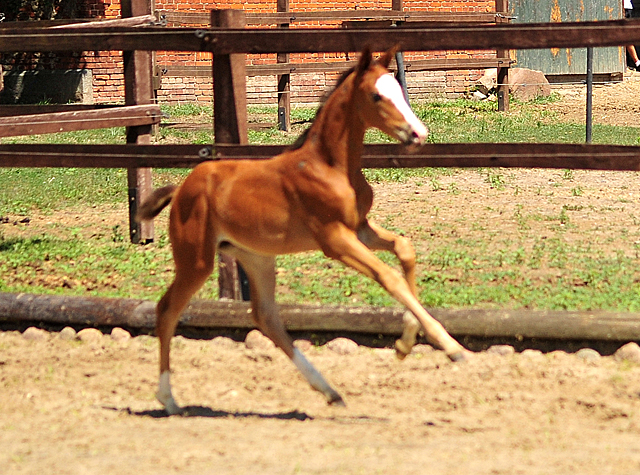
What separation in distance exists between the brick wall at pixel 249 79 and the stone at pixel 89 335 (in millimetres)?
12312

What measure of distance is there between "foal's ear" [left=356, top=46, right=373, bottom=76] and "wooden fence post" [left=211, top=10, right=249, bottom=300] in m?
1.66

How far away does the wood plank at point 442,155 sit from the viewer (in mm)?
5418

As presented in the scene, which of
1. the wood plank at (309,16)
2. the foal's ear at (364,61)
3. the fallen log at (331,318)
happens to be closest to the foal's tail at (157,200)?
the fallen log at (331,318)

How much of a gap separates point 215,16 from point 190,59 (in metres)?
12.2

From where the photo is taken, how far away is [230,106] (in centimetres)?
584

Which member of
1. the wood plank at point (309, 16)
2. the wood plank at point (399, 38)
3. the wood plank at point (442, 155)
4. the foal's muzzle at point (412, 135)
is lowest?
the wood plank at point (442, 155)

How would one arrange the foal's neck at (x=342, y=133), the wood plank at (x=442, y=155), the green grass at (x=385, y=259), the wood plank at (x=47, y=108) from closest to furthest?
the foal's neck at (x=342, y=133) → the wood plank at (x=442, y=155) → the green grass at (x=385, y=259) → the wood plank at (x=47, y=108)

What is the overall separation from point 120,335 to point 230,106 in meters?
1.54

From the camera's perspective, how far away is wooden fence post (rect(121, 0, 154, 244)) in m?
7.88

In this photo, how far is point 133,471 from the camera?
140 inches

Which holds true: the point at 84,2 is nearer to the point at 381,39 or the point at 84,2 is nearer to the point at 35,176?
the point at 35,176

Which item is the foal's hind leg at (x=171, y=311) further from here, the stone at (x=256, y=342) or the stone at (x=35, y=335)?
the stone at (x=35, y=335)

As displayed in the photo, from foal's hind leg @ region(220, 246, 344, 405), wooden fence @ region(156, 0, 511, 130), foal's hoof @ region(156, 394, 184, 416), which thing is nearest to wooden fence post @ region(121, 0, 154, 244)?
foal's hind leg @ region(220, 246, 344, 405)

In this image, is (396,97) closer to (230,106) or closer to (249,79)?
(230,106)
